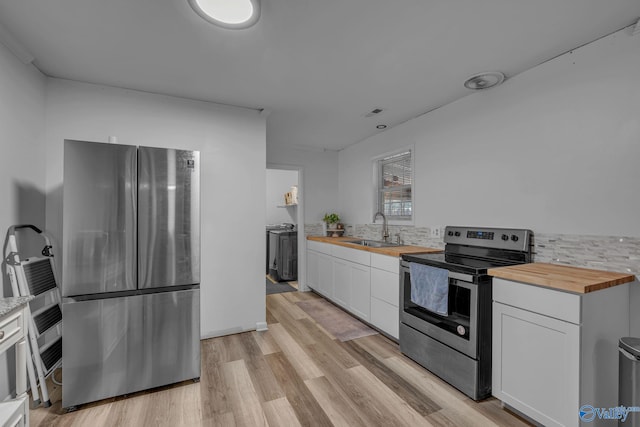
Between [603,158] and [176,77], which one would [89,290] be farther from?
[603,158]

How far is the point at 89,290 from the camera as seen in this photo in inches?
76.0

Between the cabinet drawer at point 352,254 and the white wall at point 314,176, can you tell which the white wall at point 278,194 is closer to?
the white wall at point 314,176

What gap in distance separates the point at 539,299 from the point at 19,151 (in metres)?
3.50

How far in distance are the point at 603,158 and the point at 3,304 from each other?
3506 millimetres

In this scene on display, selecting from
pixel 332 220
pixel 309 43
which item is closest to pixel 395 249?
pixel 332 220

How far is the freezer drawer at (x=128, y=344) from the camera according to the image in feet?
6.23

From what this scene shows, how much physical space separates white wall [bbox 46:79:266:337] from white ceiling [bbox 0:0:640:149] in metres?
0.15

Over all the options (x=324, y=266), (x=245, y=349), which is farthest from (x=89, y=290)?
(x=324, y=266)

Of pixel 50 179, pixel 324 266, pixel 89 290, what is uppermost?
pixel 50 179

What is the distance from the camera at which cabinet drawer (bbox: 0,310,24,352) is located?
1313mm

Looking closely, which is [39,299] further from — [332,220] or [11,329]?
[332,220]

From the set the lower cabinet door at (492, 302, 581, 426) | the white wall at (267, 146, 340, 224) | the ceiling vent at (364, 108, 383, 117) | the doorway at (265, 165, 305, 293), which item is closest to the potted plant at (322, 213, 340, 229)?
the white wall at (267, 146, 340, 224)

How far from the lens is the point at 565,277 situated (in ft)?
5.38

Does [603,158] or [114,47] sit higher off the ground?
[114,47]
